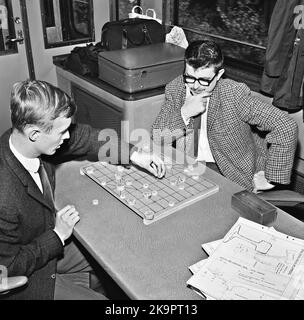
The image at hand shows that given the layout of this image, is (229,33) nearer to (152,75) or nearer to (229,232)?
(152,75)

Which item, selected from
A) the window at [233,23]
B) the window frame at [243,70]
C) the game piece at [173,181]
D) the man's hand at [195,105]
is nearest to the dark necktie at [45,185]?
the game piece at [173,181]

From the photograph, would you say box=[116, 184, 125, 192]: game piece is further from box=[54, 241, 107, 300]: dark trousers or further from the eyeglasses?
the eyeglasses

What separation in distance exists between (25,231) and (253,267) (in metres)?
0.82

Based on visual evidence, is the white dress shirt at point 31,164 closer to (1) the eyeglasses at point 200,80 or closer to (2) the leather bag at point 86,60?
(1) the eyeglasses at point 200,80

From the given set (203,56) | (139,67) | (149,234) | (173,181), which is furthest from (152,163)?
(139,67)

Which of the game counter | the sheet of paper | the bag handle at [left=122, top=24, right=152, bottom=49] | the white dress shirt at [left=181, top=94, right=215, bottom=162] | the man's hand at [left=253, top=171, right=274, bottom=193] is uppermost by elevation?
the bag handle at [left=122, top=24, right=152, bottom=49]

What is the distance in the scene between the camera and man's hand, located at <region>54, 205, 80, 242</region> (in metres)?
1.48

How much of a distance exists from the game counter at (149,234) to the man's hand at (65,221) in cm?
3

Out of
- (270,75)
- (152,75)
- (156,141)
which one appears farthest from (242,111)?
(152,75)

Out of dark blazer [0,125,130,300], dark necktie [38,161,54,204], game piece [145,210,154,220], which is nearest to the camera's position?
dark blazer [0,125,130,300]

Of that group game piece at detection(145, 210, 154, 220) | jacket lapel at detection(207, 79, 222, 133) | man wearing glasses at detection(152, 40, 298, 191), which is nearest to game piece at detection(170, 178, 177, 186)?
game piece at detection(145, 210, 154, 220)

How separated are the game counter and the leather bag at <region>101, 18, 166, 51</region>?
1657mm

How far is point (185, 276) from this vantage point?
1.27 m

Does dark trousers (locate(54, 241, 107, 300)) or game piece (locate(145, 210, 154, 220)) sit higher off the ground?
game piece (locate(145, 210, 154, 220))
